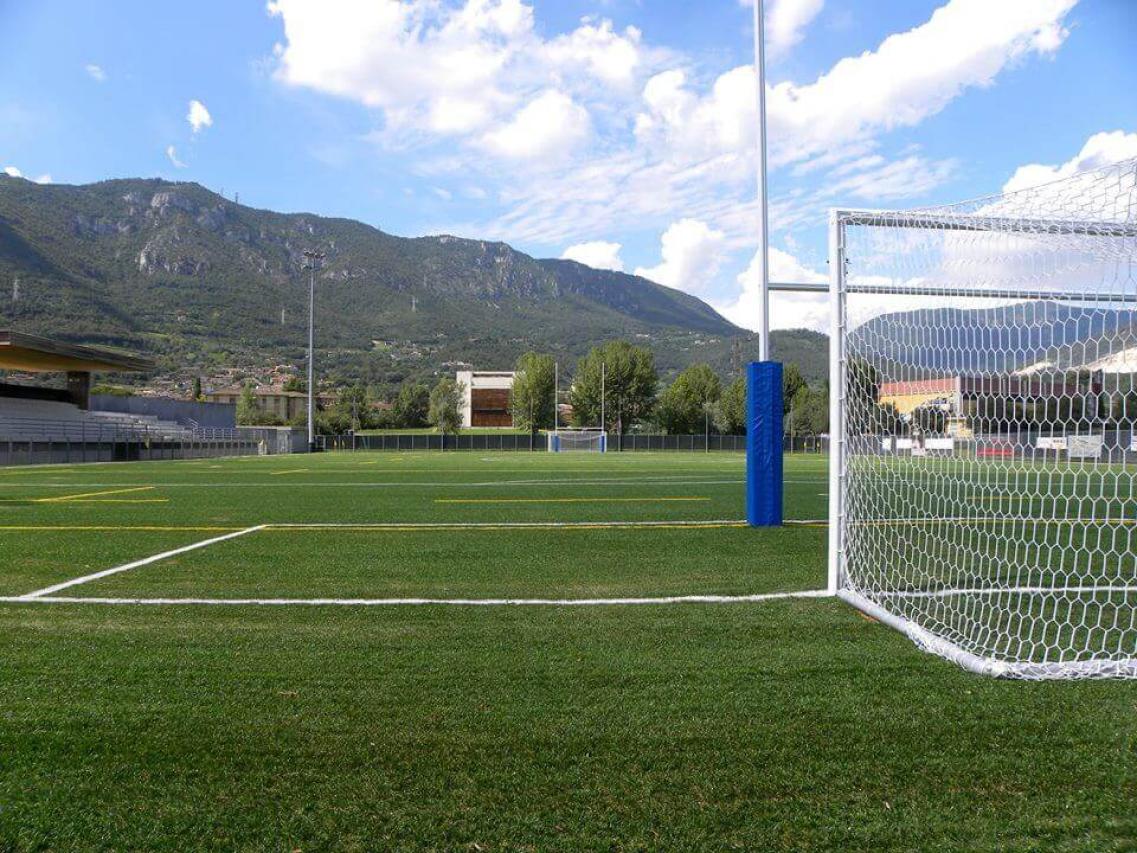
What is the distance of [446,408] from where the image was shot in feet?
312

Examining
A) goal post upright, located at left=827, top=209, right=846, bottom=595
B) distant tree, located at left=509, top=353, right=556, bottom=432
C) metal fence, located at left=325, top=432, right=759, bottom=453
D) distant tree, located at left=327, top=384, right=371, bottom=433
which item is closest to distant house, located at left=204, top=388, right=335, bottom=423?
distant tree, located at left=327, top=384, right=371, bottom=433

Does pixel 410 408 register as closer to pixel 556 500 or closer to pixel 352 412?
pixel 352 412

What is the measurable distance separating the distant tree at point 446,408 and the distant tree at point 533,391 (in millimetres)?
7574

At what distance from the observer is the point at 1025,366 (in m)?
5.08

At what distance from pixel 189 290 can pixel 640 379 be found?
89276 millimetres

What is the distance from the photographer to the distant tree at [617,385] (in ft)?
300

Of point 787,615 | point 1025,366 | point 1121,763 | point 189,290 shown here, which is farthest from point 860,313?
point 189,290

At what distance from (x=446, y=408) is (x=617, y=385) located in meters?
21.3

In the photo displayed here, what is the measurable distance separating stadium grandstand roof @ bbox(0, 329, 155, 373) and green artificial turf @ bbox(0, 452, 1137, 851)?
35.3 meters

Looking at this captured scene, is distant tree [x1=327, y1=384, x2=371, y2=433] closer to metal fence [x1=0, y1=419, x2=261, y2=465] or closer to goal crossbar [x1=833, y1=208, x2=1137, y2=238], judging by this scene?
metal fence [x1=0, y1=419, x2=261, y2=465]

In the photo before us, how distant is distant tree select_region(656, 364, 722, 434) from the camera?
295ft

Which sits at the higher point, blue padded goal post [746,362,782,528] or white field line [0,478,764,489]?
blue padded goal post [746,362,782,528]

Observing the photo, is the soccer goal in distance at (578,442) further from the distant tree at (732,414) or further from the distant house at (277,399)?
the distant house at (277,399)

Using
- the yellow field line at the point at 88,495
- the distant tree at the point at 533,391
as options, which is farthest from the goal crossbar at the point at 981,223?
the distant tree at the point at 533,391
